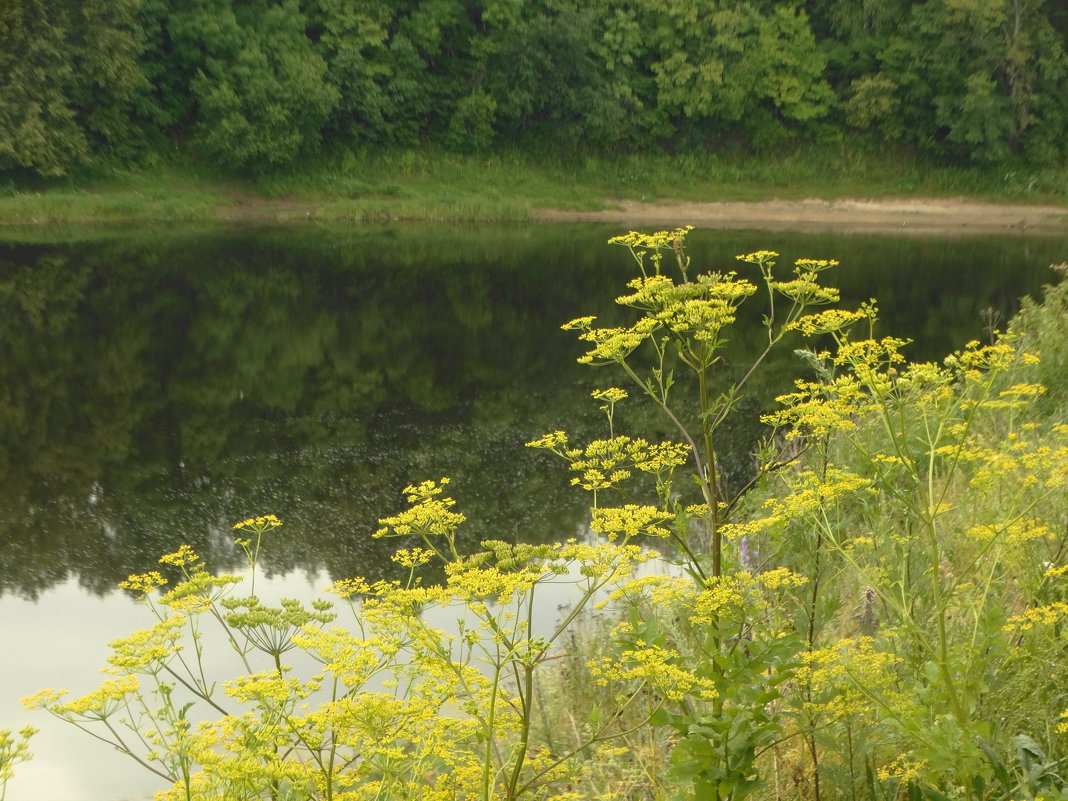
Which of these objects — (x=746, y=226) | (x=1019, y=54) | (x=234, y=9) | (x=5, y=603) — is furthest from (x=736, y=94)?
(x=5, y=603)

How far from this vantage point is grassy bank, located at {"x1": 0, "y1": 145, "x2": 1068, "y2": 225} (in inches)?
1145

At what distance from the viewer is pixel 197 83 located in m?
30.5

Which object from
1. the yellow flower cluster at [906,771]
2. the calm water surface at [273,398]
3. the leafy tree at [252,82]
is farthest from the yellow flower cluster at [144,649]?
the leafy tree at [252,82]

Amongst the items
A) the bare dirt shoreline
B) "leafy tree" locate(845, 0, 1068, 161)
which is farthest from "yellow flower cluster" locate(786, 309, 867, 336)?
"leafy tree" locate(845, 0, 1068, 161)

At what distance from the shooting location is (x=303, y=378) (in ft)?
42.6

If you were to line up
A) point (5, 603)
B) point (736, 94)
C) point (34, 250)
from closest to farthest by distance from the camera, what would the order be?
point (5, 603) → point (34, 250) → point (736, 94)

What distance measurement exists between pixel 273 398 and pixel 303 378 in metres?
0.98

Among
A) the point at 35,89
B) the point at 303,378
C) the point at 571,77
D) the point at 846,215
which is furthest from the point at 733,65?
the point at 303,378

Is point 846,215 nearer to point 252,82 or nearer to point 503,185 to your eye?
point 503,185

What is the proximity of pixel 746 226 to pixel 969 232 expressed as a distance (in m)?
6.55

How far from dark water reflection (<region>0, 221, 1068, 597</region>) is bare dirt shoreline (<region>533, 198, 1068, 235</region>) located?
6260 mm

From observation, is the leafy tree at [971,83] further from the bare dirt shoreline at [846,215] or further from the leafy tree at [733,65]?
the bare dirt shoreline at [846,215]

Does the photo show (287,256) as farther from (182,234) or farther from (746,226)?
(746,226)

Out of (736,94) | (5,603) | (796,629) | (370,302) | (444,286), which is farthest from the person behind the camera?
(736,94)
